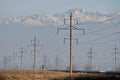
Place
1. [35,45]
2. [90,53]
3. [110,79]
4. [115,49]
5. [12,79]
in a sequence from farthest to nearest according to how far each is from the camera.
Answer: [90,53] < [115,49] < [35,45] < [12,79] < [110,79]

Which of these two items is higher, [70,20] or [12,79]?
[70,20]

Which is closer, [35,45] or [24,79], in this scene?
[24,79]

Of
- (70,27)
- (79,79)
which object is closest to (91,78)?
(79,79)

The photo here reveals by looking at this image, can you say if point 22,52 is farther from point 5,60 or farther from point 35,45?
point 5,60

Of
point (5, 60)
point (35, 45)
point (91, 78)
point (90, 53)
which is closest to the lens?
point (91, 78)

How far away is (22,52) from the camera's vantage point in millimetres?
115312

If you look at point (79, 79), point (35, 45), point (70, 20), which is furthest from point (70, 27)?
point (35, 45)

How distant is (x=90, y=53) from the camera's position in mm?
118062

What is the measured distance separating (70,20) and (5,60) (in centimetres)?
12318

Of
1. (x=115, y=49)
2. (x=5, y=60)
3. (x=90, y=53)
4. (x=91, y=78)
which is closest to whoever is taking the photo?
(x=91, y=78)

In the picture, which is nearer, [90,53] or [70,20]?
[70,20]

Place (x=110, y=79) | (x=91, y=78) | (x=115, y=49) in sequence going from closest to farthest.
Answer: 1. (x=110, y=79)
2. (x=91, y=78)
3. (x=115, y=49)

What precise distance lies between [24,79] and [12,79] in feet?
5.02

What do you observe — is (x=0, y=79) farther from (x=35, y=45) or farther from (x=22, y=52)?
(x=22, y=52)
